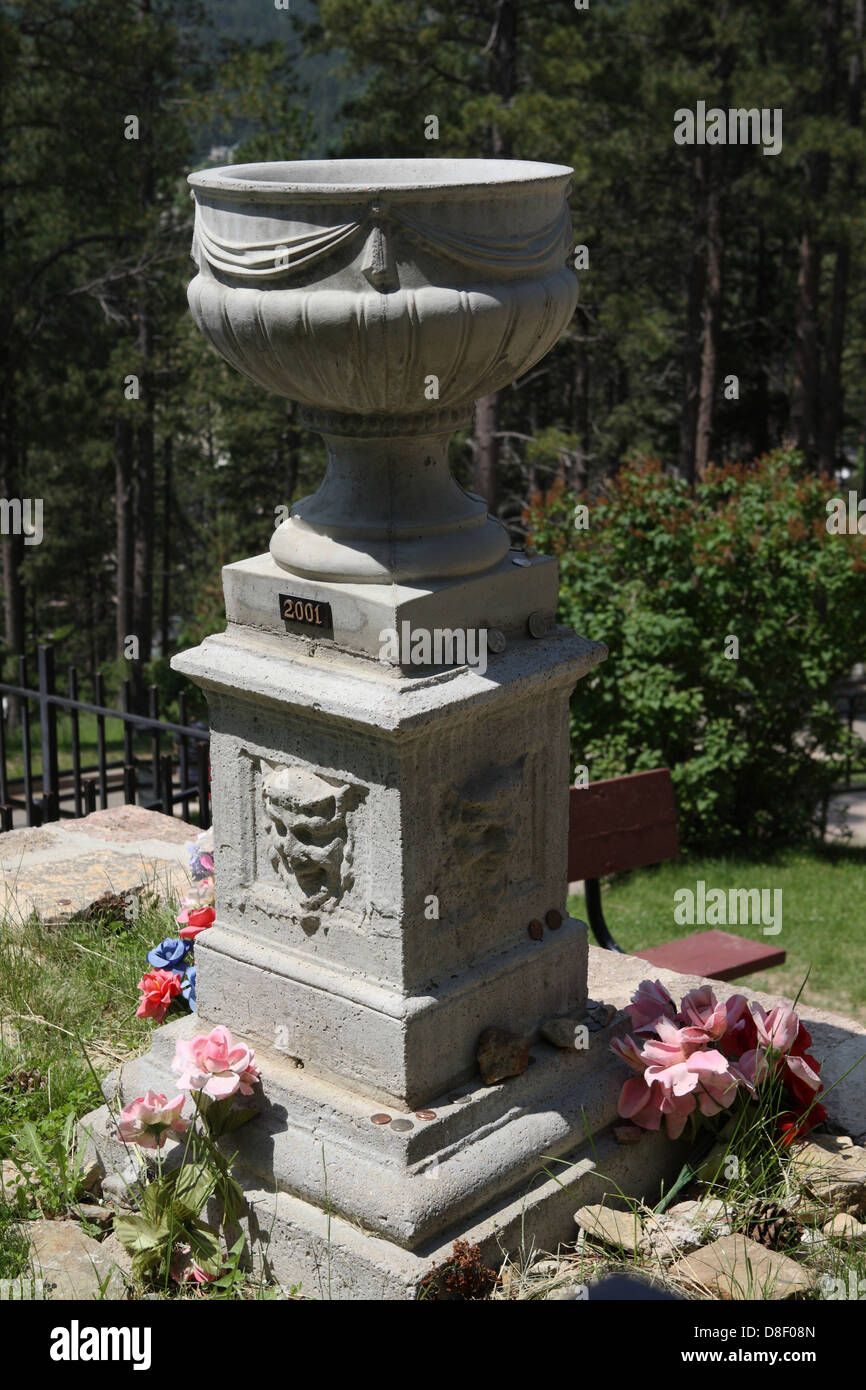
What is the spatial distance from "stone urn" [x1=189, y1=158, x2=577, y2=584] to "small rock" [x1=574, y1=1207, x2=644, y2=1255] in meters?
1.64

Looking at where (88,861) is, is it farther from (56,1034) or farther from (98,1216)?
(98,1216)

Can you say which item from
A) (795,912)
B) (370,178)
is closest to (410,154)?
(795,912)

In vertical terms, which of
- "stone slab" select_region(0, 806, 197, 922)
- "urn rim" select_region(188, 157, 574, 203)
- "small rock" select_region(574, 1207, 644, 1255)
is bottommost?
"small rock" select_region(574, 1207, 644, 1255)

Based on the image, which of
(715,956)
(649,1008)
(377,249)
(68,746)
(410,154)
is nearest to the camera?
(377,249)

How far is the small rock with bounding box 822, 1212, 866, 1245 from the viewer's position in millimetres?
3502

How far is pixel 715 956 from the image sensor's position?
206 inches

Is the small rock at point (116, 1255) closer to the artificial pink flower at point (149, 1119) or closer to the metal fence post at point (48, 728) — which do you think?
the artificial pink flower at point (149, 1119)

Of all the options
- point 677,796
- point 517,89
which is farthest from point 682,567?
point 517,89

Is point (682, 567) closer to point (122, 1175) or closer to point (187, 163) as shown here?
point (122, 1175)

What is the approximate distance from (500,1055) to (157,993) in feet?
3.76

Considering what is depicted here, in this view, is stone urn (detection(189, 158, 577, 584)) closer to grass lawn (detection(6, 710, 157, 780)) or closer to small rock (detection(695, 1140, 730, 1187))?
small rock (detection(695, 1140, 730, 1187))

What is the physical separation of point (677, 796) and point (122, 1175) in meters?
6.04

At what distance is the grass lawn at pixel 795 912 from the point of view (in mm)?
7141

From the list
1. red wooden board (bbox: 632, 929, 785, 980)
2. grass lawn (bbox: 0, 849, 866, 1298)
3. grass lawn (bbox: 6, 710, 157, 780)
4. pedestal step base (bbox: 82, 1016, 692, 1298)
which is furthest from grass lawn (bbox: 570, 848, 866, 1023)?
grass lawn (bbox: 6, 710, 157, 780)
